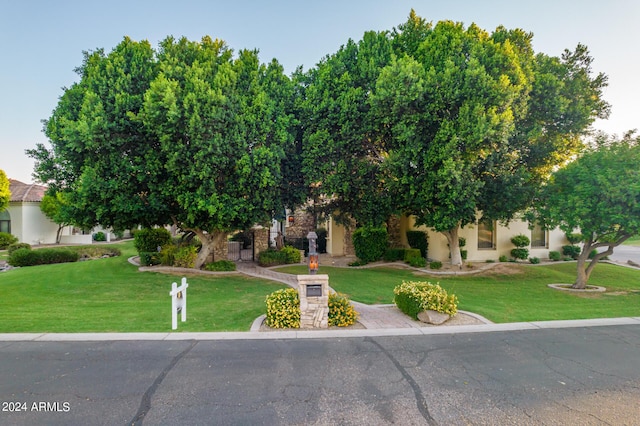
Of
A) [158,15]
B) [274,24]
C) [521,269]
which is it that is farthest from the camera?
[521,269]

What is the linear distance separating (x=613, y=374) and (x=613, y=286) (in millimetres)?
11218

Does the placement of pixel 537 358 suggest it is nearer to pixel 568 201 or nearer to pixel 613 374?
pixel 613 374

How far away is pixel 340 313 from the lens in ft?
24.0

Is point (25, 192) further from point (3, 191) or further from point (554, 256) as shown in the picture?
point (554, 256)

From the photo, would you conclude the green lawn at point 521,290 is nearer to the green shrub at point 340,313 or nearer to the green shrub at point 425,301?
the green shrub at point 425,301

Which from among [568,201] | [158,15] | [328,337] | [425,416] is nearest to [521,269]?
[568,201]

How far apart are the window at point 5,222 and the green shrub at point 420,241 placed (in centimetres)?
3523

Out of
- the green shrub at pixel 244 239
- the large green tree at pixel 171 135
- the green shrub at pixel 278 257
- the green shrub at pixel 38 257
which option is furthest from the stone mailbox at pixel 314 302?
the green shrub at pixel 38 257

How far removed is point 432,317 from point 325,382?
3.86m

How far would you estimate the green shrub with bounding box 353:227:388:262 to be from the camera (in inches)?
716

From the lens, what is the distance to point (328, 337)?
21.2 feet

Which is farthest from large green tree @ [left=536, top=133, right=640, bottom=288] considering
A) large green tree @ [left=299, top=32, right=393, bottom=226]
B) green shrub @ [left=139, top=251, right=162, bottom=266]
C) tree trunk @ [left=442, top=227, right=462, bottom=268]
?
green shrub @ [left=139, top=251, right=162, bottom=266]

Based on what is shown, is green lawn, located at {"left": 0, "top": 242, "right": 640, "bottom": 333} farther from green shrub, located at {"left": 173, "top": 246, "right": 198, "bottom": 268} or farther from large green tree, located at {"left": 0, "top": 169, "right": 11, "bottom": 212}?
large green tree, located at {"left": 0, "top": 169, "right": 11, "bottom": 212}

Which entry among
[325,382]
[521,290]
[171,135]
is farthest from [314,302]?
[521,290]
